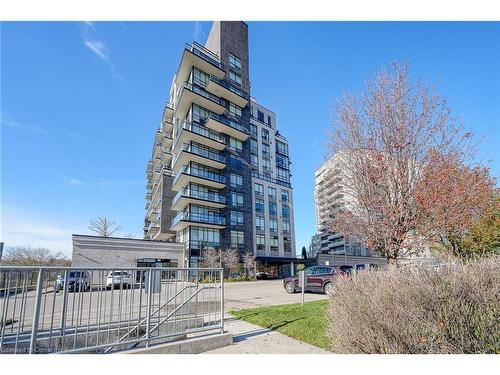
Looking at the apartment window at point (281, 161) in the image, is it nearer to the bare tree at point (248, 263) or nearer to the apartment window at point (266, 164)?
the apartment window at point (266, 164)

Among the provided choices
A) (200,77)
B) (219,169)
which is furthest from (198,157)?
(200,77)

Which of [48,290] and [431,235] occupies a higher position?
[431,235]

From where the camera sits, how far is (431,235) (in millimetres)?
8656

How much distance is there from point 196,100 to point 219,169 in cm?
1037

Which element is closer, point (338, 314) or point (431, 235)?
point (338, 314)

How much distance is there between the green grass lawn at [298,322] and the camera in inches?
242

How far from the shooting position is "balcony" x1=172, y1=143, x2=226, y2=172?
40188 mm

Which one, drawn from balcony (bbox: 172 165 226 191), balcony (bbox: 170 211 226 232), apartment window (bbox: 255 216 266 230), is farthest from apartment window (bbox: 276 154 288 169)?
balcony (bbox: 170 211 226 232)

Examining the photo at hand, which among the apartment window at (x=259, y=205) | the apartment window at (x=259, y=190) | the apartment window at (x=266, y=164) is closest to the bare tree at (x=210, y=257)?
the apartment window at (x=259, y=205)

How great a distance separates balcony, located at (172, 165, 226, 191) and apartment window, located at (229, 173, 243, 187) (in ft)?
5.17

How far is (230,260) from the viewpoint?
127 feet

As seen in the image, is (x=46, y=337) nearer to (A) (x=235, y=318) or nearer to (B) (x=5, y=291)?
(B) (x=5, y=291)

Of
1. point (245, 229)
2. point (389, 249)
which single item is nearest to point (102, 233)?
point (245, 229)
